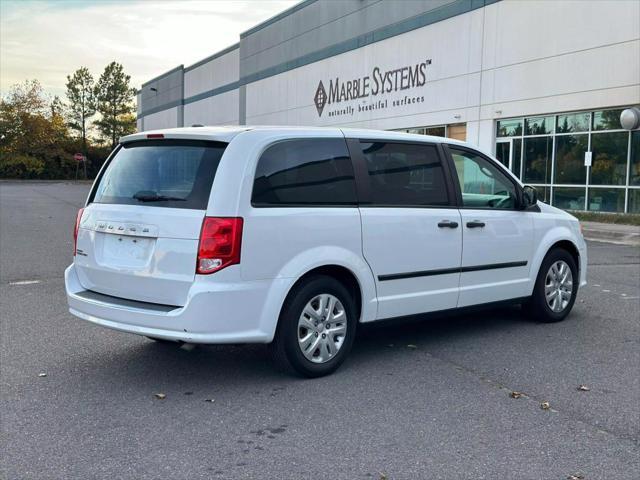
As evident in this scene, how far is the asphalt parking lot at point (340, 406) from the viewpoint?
3615 millimetres

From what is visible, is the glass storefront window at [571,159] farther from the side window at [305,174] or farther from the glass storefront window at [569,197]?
the side window at [305,174]

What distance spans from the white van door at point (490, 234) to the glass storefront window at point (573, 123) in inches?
658

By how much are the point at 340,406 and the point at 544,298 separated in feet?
10.2

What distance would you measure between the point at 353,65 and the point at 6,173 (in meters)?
47.2

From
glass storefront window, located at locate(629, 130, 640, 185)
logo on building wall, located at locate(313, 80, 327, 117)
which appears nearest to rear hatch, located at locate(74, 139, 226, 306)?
glass storefront window, located at locate(629, 130, 640, 185)

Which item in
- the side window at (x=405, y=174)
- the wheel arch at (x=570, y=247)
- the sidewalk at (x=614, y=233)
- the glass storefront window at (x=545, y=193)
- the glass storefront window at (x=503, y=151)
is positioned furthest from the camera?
the glass storefront window at (x=503, y=151)

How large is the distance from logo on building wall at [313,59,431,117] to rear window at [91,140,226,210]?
24923 mm

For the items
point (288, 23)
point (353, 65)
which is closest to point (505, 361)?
point (353, 65)

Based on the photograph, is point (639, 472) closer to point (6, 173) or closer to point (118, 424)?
point (118, 424)

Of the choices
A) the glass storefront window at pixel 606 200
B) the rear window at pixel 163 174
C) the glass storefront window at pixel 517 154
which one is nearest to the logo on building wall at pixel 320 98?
the glass storefront window at pixel 517 154

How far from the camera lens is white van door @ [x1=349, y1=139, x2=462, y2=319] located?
17.6ft

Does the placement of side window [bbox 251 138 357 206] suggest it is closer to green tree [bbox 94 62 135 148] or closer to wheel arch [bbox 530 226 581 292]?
wheel arch [bbox 530 226 581 292]

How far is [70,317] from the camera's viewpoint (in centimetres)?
697

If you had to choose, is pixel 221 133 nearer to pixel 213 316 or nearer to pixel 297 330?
pixel 213 316
